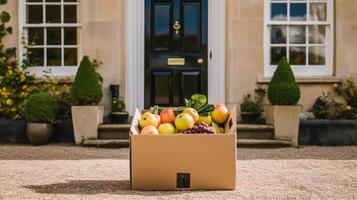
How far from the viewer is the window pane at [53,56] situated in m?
9.16

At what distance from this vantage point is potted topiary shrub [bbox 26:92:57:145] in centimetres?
829

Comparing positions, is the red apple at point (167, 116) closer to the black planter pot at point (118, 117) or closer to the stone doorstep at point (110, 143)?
the stone doorstep at point (110, 143)

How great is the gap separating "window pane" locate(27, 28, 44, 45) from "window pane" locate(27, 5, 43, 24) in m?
0.14

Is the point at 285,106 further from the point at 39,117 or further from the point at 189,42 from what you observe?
the point at 39,117

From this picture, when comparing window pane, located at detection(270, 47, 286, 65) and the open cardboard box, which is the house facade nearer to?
window pane, located at detection(270, 47, 286, 65)

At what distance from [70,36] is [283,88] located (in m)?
3.59

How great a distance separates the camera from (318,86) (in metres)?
8.98

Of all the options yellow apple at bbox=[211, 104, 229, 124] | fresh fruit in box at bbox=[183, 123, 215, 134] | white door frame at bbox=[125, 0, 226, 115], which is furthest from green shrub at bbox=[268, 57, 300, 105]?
fresh fruit in box at bbox=[183, 123, 215, 134]

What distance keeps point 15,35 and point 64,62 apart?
2.99 feet

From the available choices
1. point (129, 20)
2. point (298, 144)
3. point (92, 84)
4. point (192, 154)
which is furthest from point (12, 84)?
point (192, 154)

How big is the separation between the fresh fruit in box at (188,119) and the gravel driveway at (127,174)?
53 centimetres

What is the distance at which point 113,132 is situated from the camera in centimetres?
838

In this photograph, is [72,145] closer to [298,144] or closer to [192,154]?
[298,144]

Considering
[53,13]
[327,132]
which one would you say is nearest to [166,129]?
[327,132]
